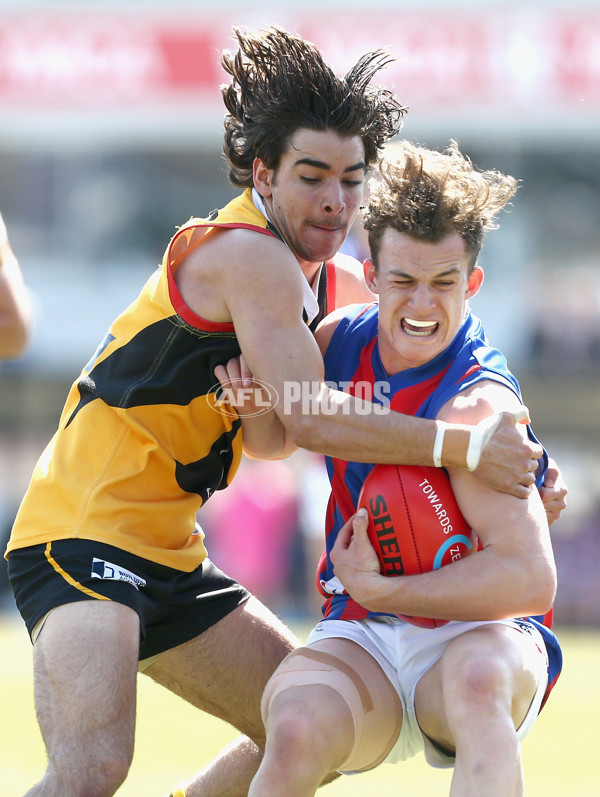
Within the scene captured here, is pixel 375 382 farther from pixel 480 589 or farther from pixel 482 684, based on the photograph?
pixel 482 684

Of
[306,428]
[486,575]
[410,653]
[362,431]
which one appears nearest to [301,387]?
[306,428]

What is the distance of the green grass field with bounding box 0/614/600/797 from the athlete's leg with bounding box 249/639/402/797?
2452 millimetres

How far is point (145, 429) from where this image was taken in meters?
4.38

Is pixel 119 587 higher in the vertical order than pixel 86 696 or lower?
higher

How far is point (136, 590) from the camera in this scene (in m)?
4.32

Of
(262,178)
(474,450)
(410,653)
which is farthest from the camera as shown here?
(262,178)

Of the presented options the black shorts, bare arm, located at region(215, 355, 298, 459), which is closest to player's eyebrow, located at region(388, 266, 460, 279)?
bare arm, located at region(215, 355, 298, 459)

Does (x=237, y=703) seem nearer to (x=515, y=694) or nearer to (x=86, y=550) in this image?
(x=86, y=550)

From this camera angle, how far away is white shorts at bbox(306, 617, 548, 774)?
402cm

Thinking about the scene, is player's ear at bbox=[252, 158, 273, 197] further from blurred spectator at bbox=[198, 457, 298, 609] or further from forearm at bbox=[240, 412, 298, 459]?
blurred spectator at bbox=[198, 457, 298, 609]

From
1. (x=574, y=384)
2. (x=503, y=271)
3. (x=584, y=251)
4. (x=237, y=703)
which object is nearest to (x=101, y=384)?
(x=237, y=703)

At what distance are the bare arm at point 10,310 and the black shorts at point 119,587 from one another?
83 cm

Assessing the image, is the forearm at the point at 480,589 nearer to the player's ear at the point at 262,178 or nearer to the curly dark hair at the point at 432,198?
the curly dark hair at the point at 432,198

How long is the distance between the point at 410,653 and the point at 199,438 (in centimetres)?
109
